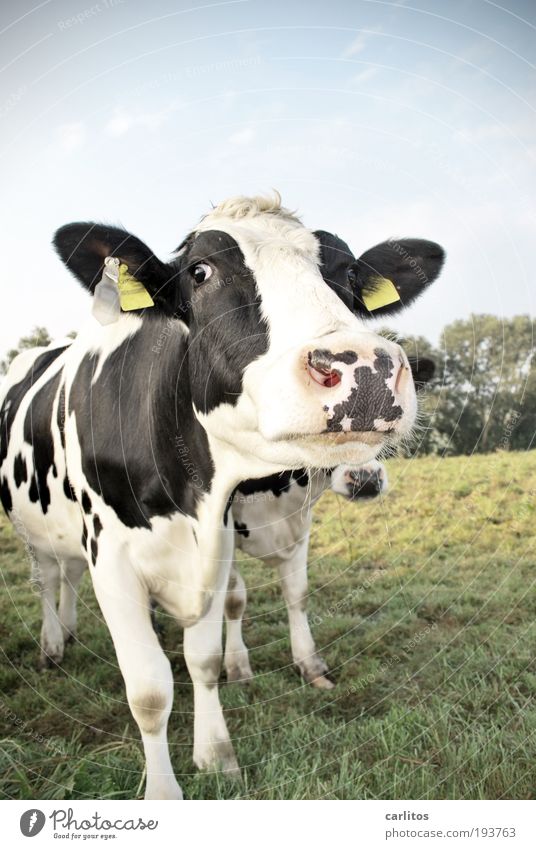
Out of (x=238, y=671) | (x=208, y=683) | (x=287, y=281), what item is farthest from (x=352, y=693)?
(x=287, y=281)

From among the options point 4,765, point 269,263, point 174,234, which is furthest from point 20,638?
point 269,263

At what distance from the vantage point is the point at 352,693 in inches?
159

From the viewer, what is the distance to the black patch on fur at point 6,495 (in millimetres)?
4785

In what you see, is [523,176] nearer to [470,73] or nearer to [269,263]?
[470,73]

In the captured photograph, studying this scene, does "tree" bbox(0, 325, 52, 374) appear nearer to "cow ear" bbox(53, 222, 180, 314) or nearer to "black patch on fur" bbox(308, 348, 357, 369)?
"cow ear" bbox(53, 222, 180, 314)

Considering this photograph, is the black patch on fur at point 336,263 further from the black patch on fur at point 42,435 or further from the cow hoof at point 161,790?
the cow hoof at point 161,790

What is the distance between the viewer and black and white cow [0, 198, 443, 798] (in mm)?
2225

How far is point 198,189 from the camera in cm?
351

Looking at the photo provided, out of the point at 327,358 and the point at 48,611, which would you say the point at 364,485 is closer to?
the point at 48,611

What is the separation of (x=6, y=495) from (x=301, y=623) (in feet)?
7.45

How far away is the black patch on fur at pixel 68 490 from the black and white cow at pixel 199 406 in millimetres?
15

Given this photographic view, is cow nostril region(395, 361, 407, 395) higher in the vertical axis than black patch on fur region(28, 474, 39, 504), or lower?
higher

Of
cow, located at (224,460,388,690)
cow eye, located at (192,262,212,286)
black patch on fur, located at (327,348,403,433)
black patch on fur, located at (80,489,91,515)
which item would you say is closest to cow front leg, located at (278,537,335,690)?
cow, located at (224,460,388,690)

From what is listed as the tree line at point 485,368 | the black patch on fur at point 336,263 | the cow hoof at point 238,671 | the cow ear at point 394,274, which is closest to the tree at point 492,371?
the tree line at point 485,368
